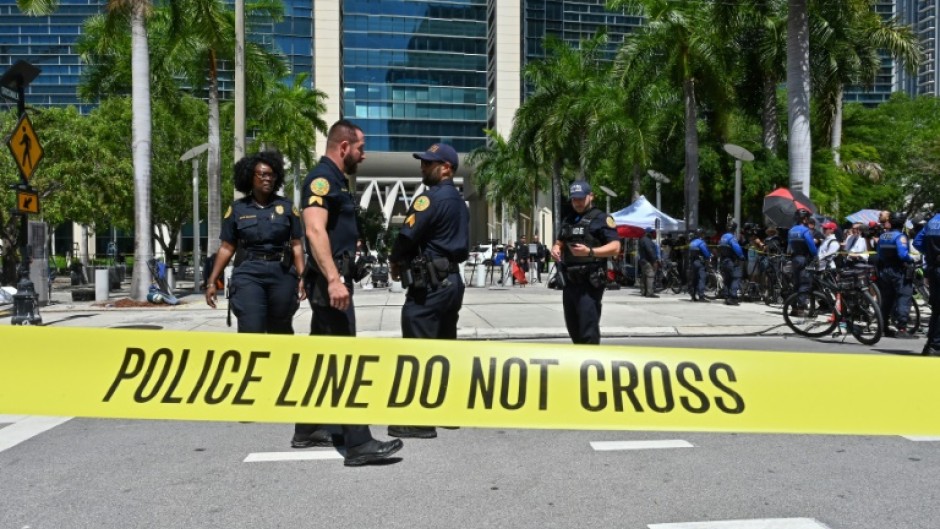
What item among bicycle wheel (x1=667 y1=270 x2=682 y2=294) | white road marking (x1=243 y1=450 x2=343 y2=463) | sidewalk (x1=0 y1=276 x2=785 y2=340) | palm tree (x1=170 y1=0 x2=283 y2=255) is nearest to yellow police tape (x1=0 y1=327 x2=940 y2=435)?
white road marking (x1=243 y1=450 x2=343 y2=463)

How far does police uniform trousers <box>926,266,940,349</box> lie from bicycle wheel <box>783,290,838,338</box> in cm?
151

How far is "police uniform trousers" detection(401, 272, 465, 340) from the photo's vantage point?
511 centimetres

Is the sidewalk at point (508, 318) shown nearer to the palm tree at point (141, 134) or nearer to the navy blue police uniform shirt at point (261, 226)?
the palm tree at point (141, 134)

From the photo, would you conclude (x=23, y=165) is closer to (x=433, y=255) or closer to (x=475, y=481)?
(x=433, y=255)

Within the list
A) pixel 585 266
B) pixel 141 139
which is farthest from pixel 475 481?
pixel 141 139

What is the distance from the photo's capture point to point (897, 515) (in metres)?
3.88

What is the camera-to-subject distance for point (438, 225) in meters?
5.12

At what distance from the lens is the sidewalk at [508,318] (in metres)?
11.7

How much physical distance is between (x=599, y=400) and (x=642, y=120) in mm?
29143

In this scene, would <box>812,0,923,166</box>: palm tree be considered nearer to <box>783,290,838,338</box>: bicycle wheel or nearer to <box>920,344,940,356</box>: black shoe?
<box>783,290,838,338</box>: bicycle wheel

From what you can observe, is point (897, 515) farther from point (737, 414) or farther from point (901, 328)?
point (901, 328)

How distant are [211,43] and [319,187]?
18385mm

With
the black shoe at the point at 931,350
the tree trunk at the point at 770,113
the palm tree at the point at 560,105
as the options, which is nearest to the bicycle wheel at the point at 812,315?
the black shoe at the point at 931,350

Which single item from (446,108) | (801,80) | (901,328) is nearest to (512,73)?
(446,108)
